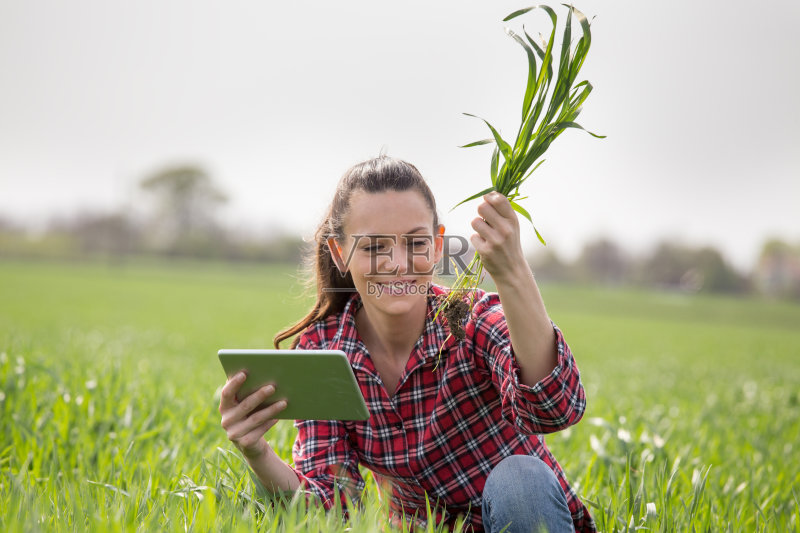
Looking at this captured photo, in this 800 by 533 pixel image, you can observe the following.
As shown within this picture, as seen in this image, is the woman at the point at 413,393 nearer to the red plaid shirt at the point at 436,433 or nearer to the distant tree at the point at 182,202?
the red plaid shirt at the point at 436,433

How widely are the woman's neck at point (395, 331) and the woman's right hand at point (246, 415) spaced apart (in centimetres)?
52

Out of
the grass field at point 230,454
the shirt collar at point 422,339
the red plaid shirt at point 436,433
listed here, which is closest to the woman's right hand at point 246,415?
the grass field at point 230,454

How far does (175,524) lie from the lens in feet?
5.31

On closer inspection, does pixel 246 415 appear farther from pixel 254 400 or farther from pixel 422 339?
pixel 422 339

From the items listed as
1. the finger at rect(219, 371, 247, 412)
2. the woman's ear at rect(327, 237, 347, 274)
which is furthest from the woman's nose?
the finger at rect(219, 371, 247, 412)

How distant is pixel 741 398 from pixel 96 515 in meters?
7.12

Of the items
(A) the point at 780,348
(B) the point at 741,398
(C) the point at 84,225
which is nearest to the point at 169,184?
(C) the point at 84,225

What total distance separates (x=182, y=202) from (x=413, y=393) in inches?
3260

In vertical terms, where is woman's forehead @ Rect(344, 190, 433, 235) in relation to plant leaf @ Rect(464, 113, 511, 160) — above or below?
below

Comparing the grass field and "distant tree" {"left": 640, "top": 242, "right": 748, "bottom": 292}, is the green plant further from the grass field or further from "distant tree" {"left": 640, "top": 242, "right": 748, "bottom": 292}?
"distant tree" {"left": 640, "top": 242, "right": 748, "bottom": 292}

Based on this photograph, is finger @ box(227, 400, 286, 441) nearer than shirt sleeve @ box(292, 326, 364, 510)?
Yes

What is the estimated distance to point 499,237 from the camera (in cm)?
161

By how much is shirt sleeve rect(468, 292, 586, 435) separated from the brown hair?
550 millimetres

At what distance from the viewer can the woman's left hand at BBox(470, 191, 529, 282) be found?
160 centimetres
